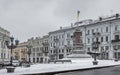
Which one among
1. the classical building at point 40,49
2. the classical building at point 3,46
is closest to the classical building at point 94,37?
the classical building at point 40,49

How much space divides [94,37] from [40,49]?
1543 inches

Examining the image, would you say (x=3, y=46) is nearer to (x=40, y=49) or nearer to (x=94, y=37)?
(x=94, y=37)

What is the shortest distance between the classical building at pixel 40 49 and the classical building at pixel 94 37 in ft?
18.8

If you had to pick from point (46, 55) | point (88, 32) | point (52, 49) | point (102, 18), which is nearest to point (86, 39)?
point (88, 32)

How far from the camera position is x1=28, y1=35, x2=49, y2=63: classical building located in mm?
117375

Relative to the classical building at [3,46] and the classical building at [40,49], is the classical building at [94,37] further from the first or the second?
the classical building at [3,46]

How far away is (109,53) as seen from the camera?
271 ft

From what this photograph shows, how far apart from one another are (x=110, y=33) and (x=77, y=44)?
24844mm

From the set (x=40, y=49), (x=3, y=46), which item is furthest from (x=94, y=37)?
(x=40, y=49)

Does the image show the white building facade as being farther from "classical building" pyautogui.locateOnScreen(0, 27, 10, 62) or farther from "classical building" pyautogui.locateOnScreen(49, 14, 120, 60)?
"classical building" pyautogui.locateOnScreen(49, 14, 120, 60)

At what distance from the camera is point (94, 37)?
294ft

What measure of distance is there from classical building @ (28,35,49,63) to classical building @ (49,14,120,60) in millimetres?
5738

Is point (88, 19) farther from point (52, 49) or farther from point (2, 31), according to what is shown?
point (2, 31)

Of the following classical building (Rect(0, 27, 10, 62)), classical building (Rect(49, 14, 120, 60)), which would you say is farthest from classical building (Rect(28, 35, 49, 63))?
classical building (Rect(0, 27, 10, 62))
